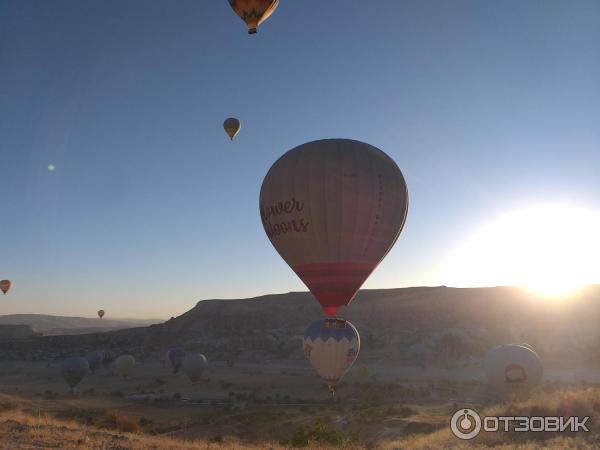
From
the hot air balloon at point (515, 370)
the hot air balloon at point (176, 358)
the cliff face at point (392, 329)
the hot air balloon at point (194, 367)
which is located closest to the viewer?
the hot air balloon at point (515, 370)

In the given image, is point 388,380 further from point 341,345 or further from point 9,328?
point 9,328

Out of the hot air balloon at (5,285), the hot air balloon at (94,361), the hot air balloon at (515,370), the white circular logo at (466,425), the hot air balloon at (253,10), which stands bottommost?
the hot air balloon at (94,361)

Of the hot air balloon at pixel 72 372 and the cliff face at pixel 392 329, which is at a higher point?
the cliff face at pixel 392 329

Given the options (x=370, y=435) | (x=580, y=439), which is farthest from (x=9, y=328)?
(x=580, y=439)

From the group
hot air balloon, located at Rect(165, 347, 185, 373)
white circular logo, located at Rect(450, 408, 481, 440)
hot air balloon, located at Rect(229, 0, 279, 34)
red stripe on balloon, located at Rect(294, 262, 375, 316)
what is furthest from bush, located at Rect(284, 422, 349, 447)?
hot air balloon, located at Rect(165, 347, 185, 373)

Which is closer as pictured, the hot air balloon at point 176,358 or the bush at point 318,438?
the bush at point 318,438

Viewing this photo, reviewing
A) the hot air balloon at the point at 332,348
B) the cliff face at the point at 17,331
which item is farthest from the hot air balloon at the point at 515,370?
the cliff face at the point at 17,331

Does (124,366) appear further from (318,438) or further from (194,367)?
(318,438)

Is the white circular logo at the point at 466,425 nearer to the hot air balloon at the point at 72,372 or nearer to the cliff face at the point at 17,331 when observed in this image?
the hot air balloon at the point at 72,372
